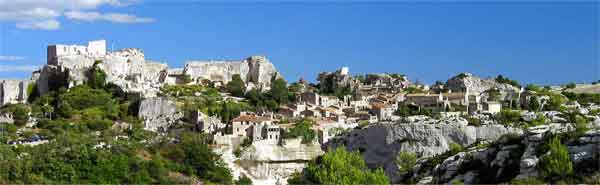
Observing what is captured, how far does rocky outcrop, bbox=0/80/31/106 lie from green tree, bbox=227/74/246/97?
1256 cm

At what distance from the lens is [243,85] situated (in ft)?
211

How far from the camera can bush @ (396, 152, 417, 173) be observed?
135ft

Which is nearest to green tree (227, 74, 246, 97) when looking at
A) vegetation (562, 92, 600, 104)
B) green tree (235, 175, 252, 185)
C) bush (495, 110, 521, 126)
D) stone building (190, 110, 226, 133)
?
stone building (190, 110, 226, 133)

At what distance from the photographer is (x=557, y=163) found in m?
28.8

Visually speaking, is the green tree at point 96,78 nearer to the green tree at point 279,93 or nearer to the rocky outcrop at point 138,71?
the rocky outcrop at point 138,71

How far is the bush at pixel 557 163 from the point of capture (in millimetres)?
28495

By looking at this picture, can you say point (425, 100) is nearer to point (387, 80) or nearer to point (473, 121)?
point (473, 121)

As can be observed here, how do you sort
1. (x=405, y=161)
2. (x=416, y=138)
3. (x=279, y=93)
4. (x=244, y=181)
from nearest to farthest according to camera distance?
1. (x=405, y=161)
2. (x=244, y=181)
3. (x=416, y=138)
4. (x=279, y=93)

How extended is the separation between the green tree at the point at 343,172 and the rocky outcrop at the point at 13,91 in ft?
82.6

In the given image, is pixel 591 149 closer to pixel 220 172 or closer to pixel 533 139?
pixel 533 139

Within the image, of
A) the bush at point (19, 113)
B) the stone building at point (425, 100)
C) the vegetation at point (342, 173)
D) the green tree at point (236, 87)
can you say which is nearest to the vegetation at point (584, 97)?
the stone building at point (425, 100)

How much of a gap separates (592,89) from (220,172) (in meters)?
33.1

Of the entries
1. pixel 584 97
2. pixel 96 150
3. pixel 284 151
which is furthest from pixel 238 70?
pixel 96 150

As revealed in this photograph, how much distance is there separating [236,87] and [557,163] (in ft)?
118
